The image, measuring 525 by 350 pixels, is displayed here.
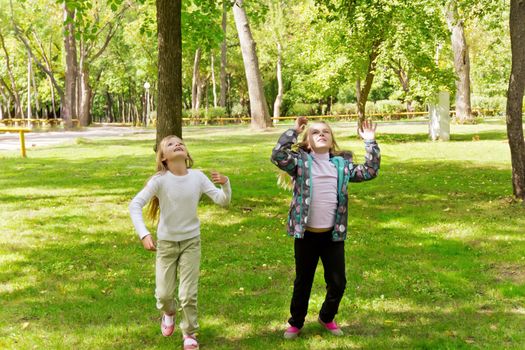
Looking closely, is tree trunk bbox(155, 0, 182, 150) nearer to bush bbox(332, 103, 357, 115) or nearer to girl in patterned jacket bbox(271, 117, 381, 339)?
girl in patterned jacket bbox(271, 117, 381, 339)

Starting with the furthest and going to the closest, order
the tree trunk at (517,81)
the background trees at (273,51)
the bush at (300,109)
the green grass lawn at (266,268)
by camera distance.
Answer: the bush at (300,109), the background trees at (273,51), the tree trunk at (517,81), the green grass lawn at (266,268)

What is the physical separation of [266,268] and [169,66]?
171 inches

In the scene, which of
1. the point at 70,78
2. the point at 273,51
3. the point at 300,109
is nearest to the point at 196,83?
the point at 273,51

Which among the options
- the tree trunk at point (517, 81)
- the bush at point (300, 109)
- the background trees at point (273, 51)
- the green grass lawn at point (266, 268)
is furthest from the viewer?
the bush at point (300, 109)

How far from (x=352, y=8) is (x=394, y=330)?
866 cm

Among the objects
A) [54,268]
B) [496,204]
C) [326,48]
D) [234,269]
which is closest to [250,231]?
[234,269]

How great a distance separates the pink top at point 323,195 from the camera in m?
4.99

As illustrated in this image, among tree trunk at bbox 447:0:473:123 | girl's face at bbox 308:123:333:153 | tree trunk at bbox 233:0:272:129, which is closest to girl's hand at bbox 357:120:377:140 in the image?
girl's face at bbox 308:123:333:153

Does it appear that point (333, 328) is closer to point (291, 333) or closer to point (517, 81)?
point (291, 333)

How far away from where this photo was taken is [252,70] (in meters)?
29.1

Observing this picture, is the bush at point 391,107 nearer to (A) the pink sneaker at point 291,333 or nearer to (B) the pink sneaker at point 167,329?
(A) the pink sneaker at point 291,333

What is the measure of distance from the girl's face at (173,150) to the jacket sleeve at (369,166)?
1.46 m

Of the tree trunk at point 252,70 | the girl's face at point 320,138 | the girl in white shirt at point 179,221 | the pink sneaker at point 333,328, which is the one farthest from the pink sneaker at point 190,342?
the tree trunk at point 252,70

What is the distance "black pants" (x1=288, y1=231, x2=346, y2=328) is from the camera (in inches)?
199
